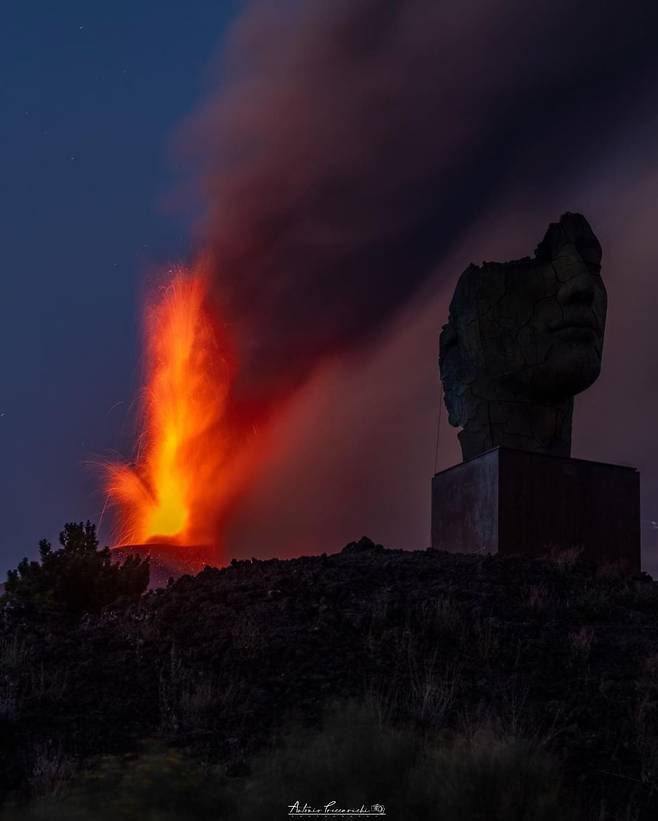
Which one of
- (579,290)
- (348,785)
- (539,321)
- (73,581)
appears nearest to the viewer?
(348,785)

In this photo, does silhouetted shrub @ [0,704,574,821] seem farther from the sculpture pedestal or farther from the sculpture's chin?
the sculpture's chin

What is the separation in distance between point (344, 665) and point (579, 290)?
9.74 m

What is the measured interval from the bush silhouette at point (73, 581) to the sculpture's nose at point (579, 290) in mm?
9023

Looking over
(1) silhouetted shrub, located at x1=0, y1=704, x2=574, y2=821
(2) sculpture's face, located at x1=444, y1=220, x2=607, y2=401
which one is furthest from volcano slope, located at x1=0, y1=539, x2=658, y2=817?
(2) sculpture's face, located at x1=444, y1=220, x2=607, y2=401

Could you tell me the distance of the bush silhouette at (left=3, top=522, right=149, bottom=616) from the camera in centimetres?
1523

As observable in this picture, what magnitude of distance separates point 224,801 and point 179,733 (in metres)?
1.63

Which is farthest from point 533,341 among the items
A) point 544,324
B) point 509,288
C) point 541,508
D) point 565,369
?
point 541,508

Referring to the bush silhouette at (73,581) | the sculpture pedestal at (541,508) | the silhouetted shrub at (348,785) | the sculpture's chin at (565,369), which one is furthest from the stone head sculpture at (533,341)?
the silhouetted shrub at (348,785)

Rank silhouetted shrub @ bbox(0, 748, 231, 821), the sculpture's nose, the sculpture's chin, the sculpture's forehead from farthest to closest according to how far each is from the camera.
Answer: the sculpture's forehead, the sculpture's nose, the sculpture's chin, silhouetted shrub @ bbox(0, 748, 231, 821)

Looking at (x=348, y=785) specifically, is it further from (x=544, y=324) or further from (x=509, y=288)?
(x=509, y=288)

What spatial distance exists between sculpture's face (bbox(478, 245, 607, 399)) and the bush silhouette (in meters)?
7.46

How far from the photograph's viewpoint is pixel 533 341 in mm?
17094

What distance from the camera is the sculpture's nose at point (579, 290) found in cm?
1692

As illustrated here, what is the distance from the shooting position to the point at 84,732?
323 inches
